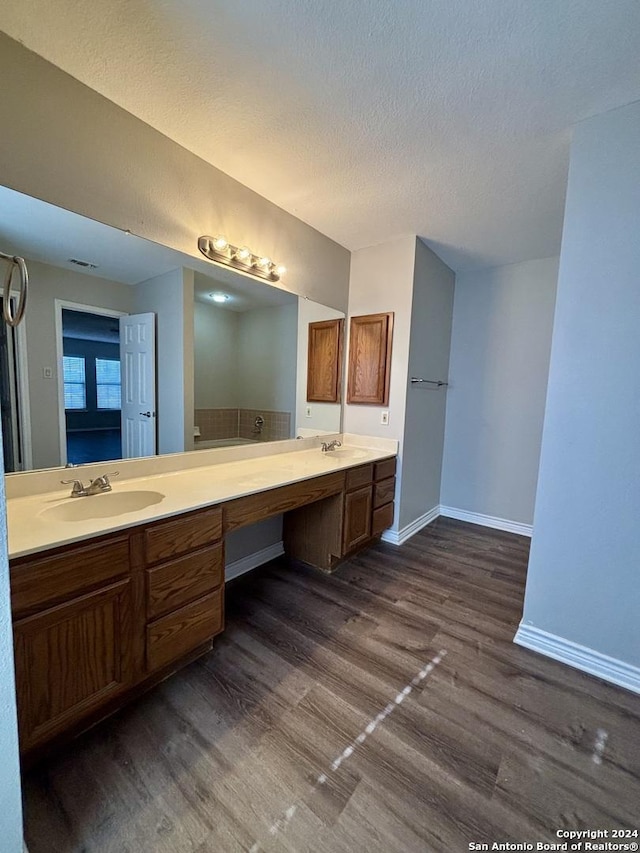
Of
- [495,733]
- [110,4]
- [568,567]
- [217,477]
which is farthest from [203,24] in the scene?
[495,733]

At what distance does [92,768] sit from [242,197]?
8.85 feet

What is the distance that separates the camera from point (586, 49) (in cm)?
119

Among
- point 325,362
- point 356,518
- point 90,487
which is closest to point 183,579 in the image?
point 90,487

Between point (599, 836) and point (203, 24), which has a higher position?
point (203, 24)

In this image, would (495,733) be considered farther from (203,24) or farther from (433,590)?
(203,24)

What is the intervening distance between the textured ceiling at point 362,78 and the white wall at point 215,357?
2.64 feet

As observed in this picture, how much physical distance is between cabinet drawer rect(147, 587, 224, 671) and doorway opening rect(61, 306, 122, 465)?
0.80 m

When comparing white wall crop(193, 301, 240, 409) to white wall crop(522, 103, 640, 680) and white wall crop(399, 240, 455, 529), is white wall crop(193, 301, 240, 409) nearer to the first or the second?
white wall crop(399, 240, 455, 529)

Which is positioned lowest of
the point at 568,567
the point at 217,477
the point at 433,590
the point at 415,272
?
the point at 433,590

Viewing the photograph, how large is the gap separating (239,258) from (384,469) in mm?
1785

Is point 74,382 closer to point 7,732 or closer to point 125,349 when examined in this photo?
point 125,349

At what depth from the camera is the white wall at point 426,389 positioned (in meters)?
2.82

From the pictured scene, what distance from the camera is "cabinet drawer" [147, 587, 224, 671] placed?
132 centimetres

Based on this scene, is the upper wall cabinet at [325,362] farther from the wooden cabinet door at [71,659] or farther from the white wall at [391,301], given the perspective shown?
the wooden cabinet door at [71,659]
